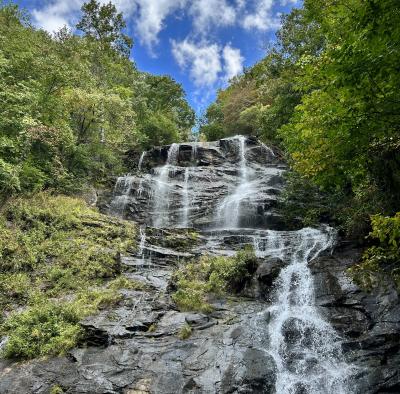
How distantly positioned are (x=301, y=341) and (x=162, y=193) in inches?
596

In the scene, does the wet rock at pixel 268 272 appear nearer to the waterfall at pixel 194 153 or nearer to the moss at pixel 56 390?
the moss at pixel 56 390

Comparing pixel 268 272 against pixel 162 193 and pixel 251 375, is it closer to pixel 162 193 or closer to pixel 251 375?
pixel 251 375

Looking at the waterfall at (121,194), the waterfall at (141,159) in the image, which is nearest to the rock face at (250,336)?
the waterfall at (121,194)

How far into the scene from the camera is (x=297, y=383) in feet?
25.4

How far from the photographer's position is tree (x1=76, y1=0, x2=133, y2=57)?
125ft

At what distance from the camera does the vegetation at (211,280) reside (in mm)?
11172

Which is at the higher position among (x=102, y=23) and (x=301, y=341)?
(x=102, y=23)

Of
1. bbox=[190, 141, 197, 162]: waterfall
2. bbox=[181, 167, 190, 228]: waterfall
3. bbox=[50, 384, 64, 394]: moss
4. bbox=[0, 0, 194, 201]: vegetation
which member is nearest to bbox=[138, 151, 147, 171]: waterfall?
bbox=[0, 0, 194, 201]: vegetation

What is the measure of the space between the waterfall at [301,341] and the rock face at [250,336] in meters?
0.02

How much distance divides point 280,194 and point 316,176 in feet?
37.1

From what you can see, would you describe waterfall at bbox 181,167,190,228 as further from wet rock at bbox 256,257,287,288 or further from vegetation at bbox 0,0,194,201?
wet rock at bbox 256,257,287,288

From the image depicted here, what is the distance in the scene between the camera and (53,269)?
13.1m

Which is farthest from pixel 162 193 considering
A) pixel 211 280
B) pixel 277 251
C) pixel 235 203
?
Answer: pixel 211 280

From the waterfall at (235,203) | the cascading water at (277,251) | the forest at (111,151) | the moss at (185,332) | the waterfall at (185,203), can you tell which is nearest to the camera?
the forest at (111,151)
